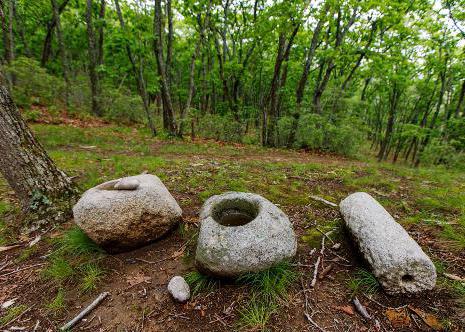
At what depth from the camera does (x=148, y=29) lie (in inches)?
361

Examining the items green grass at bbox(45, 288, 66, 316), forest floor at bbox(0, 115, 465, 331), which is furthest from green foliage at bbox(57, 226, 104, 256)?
green grass at bbox(45, 288, 66, 316)

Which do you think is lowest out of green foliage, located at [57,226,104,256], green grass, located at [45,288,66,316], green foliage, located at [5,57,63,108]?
green grass, located at [45,288,66,316]

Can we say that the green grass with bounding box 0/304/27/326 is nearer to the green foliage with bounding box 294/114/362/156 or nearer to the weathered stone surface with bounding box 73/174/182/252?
the weathered stone surface with bounding box 73/174/182/252

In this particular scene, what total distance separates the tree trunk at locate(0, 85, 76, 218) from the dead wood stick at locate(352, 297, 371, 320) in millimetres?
4043

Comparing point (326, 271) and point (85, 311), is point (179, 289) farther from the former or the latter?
point (326, 271)

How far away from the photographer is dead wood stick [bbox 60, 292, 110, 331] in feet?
6.51

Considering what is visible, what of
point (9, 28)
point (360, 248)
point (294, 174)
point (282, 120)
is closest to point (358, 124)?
point (282, 120)

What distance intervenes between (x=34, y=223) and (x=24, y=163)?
90 cm

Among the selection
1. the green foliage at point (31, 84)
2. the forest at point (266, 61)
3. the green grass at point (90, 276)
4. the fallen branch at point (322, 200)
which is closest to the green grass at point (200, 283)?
the green grass at point (90, 276)

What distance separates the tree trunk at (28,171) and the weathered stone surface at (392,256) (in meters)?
4.19

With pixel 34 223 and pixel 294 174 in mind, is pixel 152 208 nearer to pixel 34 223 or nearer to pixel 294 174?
pixel 34 223

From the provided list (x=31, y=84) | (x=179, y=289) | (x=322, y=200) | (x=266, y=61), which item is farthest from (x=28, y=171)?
(x=266, y=61)

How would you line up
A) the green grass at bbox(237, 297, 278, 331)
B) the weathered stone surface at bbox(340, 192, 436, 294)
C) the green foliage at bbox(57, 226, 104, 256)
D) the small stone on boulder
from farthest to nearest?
the small stone on boulder, the green foliage at bbox(57, 226, 104, 256), the weathered stone surface at bbox(340, 192, 436, 294), the green grass at bbox(237, 297, 278, 331)

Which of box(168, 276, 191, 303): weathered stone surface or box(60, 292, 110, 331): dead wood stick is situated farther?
box(168, 276, 191, 303): weathered stone surface
